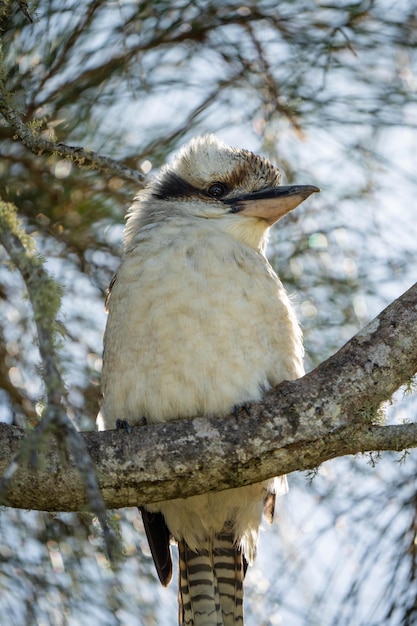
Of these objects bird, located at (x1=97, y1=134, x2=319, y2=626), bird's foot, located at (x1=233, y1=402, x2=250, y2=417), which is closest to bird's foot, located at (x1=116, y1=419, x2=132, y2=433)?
bird, located at (x1=97, y1=134, x2=319, y2=626)

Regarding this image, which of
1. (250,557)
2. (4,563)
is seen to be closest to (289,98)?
(250,557)

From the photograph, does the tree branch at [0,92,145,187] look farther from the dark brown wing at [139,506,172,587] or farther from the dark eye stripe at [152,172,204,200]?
the dark brown wing at [139,506,172,587]

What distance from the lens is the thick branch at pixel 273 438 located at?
85.7 inches

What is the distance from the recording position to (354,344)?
7.42 feet

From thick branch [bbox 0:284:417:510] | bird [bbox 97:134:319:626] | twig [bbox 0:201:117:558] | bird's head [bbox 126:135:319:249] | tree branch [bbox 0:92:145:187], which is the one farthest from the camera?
bird's head [bbox 126:135:319:249]

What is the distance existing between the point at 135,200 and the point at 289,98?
0.59 m

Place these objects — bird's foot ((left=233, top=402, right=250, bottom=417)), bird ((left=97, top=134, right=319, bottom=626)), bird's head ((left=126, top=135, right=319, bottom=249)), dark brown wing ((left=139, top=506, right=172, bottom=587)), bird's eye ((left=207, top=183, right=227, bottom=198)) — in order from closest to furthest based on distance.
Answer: bird's foot ((left=233, top=402, right=250, bottom=417)) < bird ((left=97, top=134, right=319, bottom=626)) < dark brown wing ((left=139, top=506, right=172, bottom=587)) < bird's head ((left=126, top=135, right=319, bottom=249)) < bird's eye ((left=207, top=183, right=227, bottom=198))

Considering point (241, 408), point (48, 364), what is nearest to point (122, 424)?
point (241, 408)

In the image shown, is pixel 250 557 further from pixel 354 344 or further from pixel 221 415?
pixel 354 344

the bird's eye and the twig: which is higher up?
the bird's eye

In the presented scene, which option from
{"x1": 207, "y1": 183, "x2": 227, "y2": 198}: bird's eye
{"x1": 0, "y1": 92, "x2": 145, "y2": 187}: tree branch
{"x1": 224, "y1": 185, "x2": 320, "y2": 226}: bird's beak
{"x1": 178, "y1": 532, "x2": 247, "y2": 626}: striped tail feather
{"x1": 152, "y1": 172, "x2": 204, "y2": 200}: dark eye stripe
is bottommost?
{"x1": 178, "y1": 532, "x2": 247, "y2": 626}: striped tail feather

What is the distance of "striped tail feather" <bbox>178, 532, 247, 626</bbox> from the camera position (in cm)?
281

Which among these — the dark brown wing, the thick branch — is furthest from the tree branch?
the dark brown wing

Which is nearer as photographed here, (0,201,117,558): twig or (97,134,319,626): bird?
(0,201,117,558): twig
